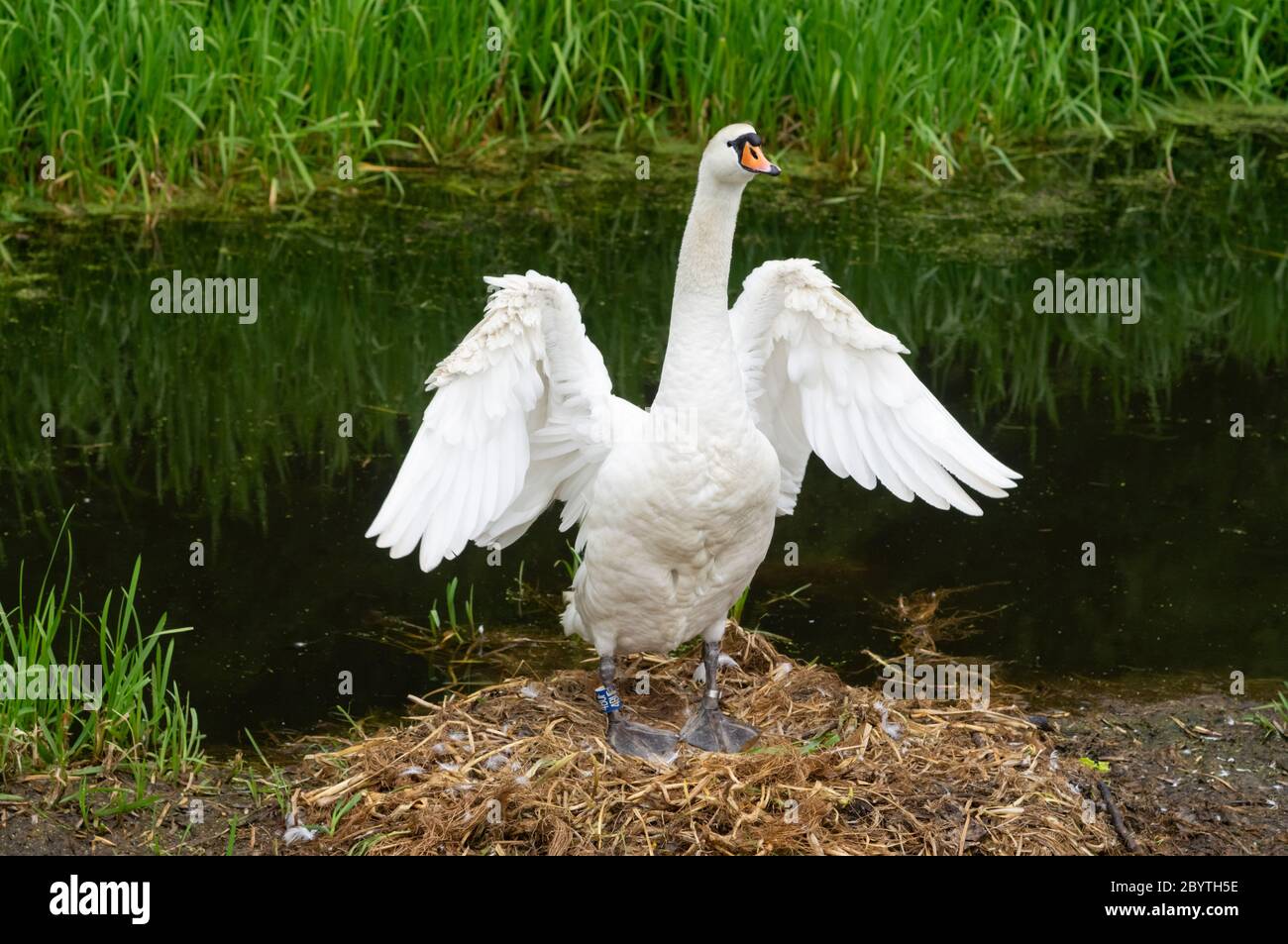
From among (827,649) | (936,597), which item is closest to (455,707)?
(827,649)

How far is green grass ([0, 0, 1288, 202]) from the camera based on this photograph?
1020 cm

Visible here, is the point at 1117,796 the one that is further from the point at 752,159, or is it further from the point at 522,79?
the point at 522,79

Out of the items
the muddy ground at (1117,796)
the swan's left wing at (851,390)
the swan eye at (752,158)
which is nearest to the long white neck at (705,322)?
the swan eye at (752,158)

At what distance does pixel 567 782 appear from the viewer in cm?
548

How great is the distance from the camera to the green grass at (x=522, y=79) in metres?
10.2

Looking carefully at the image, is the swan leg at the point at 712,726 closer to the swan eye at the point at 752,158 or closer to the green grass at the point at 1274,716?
the swan eye at the point at 752,158

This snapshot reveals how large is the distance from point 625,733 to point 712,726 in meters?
0.30

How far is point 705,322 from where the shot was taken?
5488mm

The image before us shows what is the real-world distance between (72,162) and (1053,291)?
543cm

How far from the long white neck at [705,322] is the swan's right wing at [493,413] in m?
0.33

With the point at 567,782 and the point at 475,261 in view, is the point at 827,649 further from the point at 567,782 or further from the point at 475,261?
the point at 475,261

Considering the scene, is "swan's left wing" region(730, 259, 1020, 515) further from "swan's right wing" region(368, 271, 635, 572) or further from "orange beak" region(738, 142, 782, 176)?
"swan's right wing" region(368, 271, 635, 572)

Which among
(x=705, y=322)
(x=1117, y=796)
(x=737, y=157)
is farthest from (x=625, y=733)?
(x=737, y=157)

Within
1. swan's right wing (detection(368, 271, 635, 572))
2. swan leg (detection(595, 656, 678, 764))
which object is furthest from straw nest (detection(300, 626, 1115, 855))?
swan's right wing (detection(368, 271, 635, 572))
